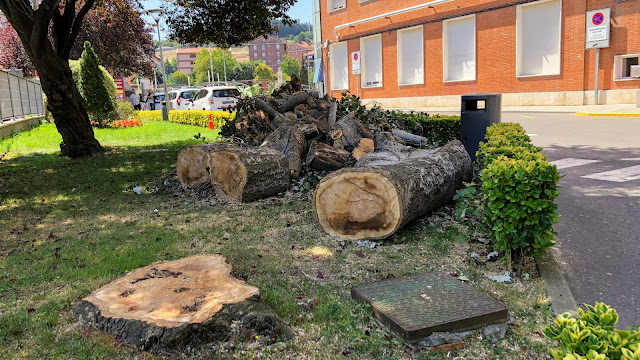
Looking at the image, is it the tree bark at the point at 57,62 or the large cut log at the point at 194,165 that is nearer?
the large cut log at the point at 194,165

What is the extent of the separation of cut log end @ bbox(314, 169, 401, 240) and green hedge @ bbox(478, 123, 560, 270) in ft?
3.10

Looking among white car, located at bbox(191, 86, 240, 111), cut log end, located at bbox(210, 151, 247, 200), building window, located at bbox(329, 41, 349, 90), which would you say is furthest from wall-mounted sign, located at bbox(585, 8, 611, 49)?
cut log end, located at bbox(210, 151, 247, 200)

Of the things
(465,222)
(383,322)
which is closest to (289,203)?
(465,222)

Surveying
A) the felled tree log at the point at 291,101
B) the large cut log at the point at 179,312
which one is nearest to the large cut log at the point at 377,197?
the large cut log at the point at 179,312

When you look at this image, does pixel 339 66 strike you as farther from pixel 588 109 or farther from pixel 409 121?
pixel 409 121

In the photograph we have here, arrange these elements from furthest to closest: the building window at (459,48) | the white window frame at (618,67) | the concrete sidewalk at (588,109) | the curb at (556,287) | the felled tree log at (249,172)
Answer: the building window at (459,48)
the white window frame at (618,67)
the concrete sidewalk at (588,109)
the felled tree log at (249,172)
the curb at (556,287)

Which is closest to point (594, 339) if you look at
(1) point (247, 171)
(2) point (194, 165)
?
(1) point (247, 171)

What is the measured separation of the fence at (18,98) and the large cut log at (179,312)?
15.8 meters

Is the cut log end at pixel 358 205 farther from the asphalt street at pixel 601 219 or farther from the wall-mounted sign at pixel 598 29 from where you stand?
the wall-mounted sign at pixel 598 29

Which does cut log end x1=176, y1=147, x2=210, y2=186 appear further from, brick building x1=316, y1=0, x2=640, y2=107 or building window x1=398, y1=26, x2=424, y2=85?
building window x1=398, y1=26, x2=424, y2=85

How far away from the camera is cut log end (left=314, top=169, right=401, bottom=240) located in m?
4.82

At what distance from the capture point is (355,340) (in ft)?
9.99

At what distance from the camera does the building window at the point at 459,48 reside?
25500 millimetres

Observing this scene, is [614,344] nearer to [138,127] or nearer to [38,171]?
[38,171]
